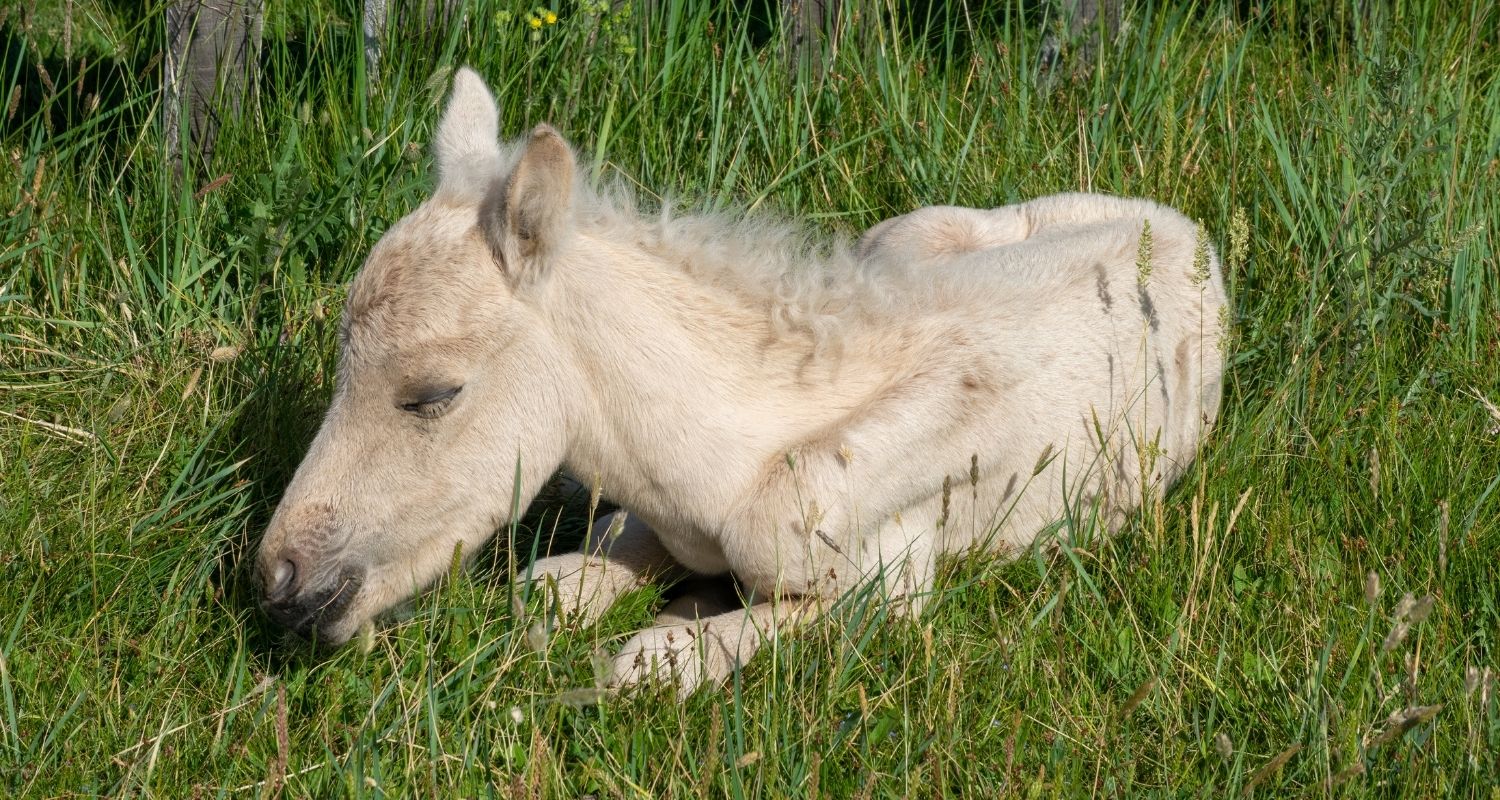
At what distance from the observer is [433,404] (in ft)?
10.8

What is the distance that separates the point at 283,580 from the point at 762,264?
1343 millimetres

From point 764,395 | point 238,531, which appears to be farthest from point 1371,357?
point 238,531

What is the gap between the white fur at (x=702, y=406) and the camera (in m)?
3.32

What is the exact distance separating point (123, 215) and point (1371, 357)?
3.86m

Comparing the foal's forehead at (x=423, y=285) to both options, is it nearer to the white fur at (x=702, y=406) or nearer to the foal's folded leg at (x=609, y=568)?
the white fur at (x=702, y=406)

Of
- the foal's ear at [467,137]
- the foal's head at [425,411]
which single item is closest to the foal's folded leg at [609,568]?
the foal's head at [425,411]

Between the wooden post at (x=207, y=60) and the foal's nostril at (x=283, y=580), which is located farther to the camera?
the wooden post at (x=207, y=60)

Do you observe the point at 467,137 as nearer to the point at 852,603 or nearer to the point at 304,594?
the point at 304,594

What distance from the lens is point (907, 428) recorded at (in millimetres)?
3615

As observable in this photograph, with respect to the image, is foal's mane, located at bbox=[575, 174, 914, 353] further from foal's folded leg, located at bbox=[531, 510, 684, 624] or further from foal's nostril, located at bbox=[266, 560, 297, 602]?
foal's nostril, located at bbox=[266, 560, 297, 602]

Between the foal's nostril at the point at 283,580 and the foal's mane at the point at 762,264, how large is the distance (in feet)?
3.34

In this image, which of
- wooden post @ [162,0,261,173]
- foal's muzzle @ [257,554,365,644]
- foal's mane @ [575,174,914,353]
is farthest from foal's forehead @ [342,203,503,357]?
wooden post @ [162,0,261,173]

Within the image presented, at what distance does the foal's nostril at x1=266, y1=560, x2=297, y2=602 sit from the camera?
329 cm

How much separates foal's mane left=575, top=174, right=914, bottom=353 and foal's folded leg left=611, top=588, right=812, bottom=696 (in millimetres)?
674
